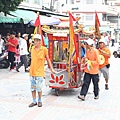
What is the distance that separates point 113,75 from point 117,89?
9.89 feet

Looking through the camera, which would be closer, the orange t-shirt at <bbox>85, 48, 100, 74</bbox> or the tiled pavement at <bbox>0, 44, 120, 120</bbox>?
the tiled pavement at <bbox>0, 44, 120, 120</bbox>

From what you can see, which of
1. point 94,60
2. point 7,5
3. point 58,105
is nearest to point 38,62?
point 58,105

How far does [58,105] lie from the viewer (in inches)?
287

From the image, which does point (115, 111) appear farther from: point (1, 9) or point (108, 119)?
point (1, 9)

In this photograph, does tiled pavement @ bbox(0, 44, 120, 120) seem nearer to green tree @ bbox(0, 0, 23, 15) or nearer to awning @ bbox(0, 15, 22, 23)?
green tree @ bbox(0, 0, 23, 15)

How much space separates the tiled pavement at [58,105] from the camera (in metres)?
6.42

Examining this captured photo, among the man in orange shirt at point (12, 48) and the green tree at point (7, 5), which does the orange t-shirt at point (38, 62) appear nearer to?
the green tree at point (7, 5)

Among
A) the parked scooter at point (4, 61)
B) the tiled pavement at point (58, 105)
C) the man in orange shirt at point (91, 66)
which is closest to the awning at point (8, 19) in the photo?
the parked scooter at point (4, 61)

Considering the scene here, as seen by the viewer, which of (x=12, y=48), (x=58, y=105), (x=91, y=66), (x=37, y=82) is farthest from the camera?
(x=12, y=48)

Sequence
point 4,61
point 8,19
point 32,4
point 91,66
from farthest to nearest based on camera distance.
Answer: point 32,4
point 8,19
point 4,61
point 91,66

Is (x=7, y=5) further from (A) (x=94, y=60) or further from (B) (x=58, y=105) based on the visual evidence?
(B) (x=58, y=105)

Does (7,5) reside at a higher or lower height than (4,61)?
higher

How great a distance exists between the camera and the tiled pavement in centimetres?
642

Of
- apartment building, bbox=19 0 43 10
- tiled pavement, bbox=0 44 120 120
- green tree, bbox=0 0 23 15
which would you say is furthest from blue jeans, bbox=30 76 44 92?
apartment building, bbox=19 0 43 10
